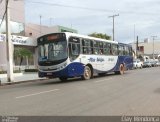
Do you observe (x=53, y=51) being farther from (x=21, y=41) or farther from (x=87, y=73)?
(x=21, y=41)

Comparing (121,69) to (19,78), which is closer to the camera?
(19,78)

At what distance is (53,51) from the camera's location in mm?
24672

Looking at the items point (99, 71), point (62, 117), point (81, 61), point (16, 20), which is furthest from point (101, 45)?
point (16, 20)

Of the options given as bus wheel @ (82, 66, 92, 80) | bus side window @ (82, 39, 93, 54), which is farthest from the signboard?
bus wheel @ (82, 66, 92, 80)

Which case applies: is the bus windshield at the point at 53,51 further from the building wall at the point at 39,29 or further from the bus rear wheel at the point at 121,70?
the building wall at the point at 39,29

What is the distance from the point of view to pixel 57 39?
80.9ft

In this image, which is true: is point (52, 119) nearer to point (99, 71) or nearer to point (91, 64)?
point (91, 64)

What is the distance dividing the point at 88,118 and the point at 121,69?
83.9ft

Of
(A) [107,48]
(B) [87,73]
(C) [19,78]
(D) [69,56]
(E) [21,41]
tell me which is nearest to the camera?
(D) [69,56]

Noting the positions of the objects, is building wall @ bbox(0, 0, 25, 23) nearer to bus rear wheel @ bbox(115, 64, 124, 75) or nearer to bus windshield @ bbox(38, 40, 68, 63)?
bus rear wheel @ bbox(115, 64, 124, 75)

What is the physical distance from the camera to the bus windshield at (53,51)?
80.0 ft

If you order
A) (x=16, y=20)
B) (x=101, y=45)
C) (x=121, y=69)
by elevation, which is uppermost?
(x=16, y=20)

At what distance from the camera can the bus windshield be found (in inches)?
960

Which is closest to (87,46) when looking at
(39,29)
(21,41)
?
(21,41)
